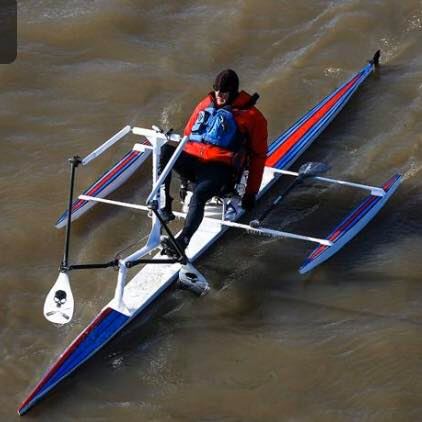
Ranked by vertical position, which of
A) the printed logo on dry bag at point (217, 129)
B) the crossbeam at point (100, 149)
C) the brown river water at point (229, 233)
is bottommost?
the brown river water at point (229, 233)

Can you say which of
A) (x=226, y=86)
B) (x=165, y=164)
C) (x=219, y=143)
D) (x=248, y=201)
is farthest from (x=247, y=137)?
(x=165, y=164)

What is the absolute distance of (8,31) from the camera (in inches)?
404

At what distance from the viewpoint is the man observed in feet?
23.3

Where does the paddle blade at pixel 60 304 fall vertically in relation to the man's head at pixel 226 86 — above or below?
below

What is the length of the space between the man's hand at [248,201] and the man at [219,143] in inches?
9.0

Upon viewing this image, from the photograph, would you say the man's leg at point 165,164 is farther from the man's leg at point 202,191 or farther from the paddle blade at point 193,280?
the paddle blade at point 193,280

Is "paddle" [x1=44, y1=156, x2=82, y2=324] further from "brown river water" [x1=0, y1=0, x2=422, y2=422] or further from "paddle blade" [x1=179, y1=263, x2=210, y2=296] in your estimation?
"paddle blade" [x1=179, y1=263, x2=210, y2=296]

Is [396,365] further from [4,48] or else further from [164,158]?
[4,48]

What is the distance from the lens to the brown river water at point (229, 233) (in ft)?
20.7

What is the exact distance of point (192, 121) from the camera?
24.1 feet

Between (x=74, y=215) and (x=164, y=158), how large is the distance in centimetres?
121

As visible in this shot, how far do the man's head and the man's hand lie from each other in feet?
2.62

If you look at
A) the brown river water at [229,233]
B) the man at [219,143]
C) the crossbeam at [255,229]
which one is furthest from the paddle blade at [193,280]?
the crossbeam at [255,229]

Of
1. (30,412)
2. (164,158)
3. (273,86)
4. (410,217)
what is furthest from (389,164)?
(30,412)
